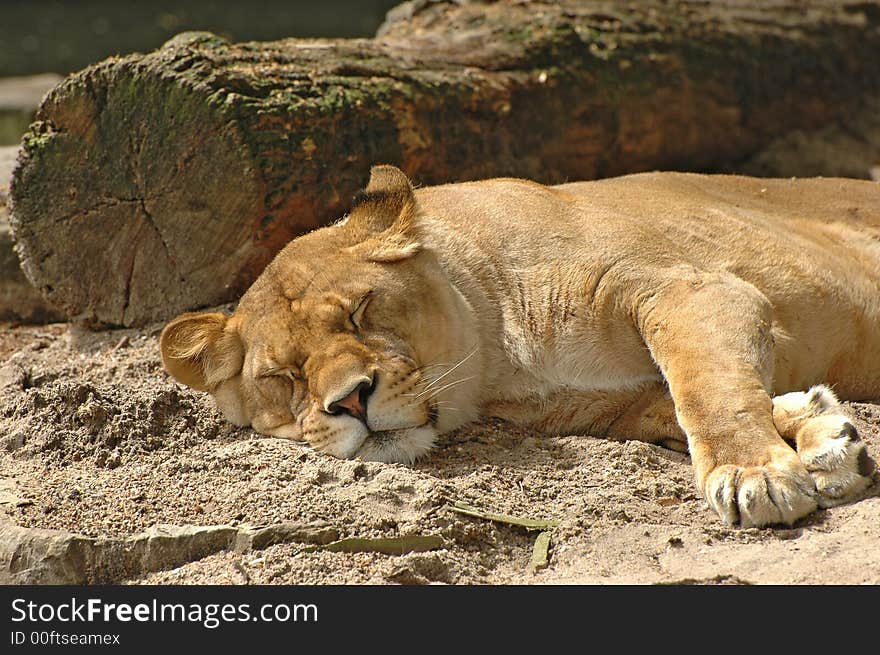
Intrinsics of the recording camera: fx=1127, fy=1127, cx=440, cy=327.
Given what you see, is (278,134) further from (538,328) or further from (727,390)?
(727,390)

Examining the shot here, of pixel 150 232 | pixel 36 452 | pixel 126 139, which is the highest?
pixel 126 139

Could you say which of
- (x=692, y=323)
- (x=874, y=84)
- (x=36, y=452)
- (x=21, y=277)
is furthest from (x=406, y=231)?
(x=874, y=84)

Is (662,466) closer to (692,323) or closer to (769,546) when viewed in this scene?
(692,323)

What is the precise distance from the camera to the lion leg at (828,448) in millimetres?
3070

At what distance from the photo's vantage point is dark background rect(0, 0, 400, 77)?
603 inches

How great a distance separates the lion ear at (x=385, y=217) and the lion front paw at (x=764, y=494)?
1.34 m

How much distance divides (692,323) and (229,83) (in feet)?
7.25

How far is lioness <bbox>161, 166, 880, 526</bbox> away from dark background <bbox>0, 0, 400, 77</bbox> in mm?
11204

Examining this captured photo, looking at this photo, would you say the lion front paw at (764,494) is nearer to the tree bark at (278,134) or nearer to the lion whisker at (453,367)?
the lion whisker at (453,367)

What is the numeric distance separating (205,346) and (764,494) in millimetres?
1943

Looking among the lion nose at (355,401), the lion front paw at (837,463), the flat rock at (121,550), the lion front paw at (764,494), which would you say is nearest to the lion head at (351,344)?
the lion nose at (355,401)

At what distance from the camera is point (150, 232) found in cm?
483

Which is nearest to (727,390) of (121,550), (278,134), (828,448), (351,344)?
(828,448)

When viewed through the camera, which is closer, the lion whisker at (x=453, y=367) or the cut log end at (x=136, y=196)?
the lion whisker at (x=453, y=367)
